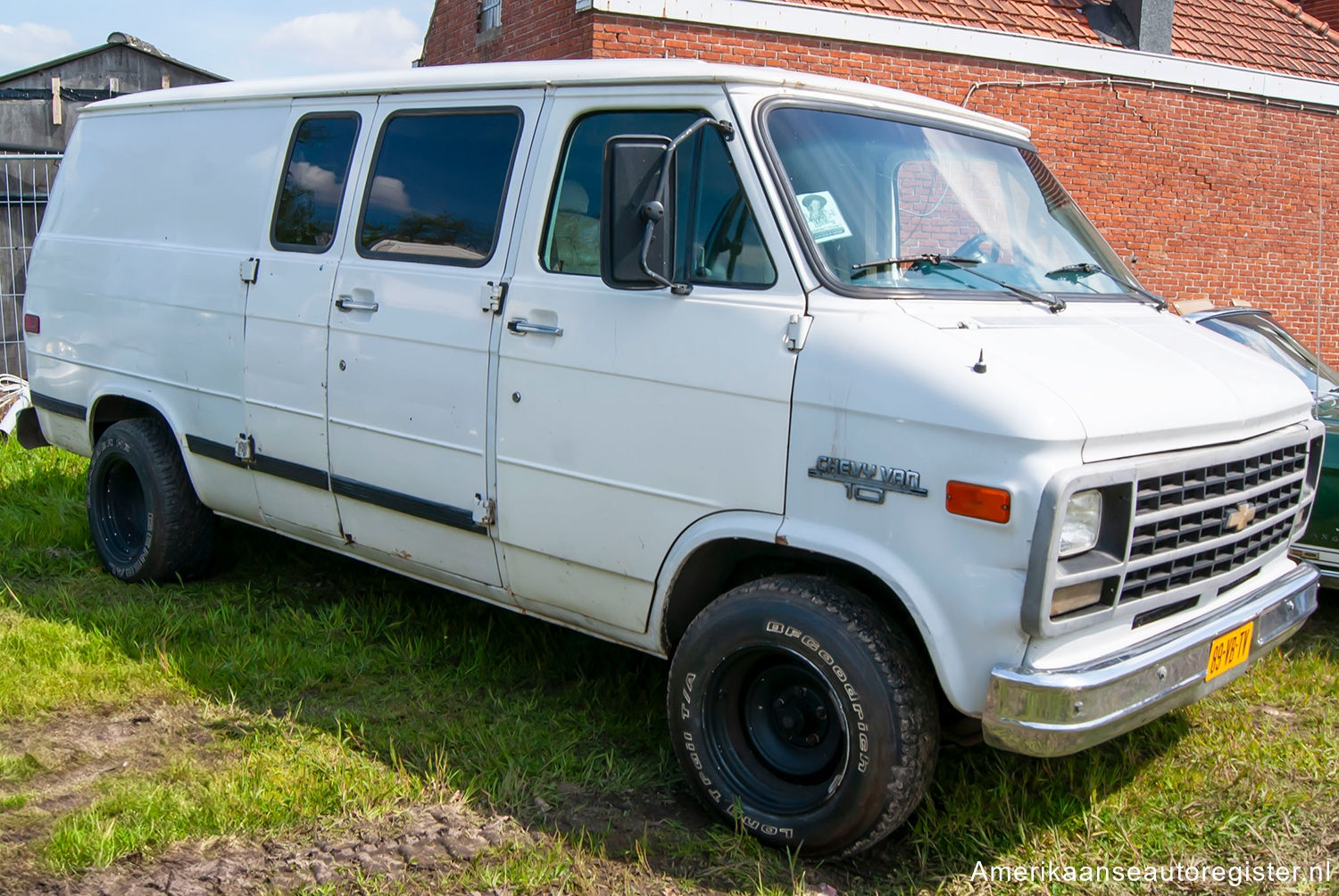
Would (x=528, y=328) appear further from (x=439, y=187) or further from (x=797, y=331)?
(x=797, y=331)

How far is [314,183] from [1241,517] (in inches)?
145

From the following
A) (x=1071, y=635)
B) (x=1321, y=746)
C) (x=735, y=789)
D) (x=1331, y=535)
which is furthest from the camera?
(x=1331, y=535)

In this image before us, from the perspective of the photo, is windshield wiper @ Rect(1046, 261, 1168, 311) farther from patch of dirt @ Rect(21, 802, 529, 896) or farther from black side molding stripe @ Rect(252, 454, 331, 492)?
black side molding stripe @ Rect(252, 454, 331, 492)

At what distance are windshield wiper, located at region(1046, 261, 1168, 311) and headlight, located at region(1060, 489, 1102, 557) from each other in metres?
1.22

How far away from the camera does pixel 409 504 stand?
14.1 feet

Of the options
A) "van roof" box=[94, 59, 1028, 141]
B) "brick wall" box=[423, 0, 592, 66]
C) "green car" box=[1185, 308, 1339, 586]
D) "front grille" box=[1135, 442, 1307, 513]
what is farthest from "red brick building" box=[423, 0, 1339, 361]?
"front grille" box=[1135, 442, 1307, 513]

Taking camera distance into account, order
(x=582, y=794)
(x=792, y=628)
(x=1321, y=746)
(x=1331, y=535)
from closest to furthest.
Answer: (x=792, y=628) → (x=582, y=794) → (x=1321, y=746) → (x=1331, y=535)

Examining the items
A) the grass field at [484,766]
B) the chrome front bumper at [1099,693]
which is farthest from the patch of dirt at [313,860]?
the chrome front bumper at [1099,693]

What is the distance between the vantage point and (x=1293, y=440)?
12.2 ft

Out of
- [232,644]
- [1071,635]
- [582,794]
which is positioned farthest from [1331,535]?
[232,644]

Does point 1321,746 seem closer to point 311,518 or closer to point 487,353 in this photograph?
point 487,353

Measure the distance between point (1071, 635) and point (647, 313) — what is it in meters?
1.56

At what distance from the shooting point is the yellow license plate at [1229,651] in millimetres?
3346

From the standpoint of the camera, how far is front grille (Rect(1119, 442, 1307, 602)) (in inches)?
123
